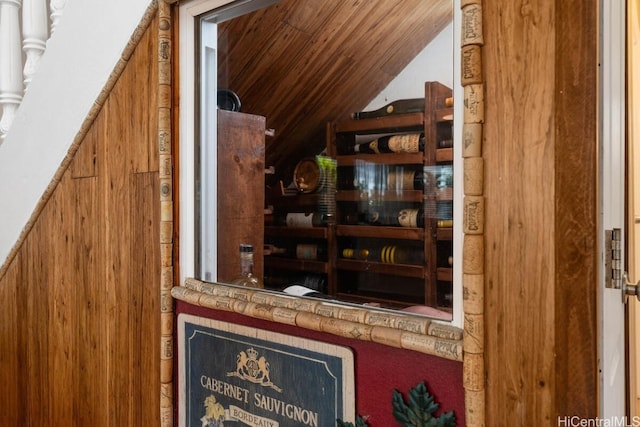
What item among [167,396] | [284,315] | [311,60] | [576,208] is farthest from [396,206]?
[576,208]

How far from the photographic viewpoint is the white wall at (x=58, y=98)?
1.44 metres

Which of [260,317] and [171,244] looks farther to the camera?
[171,244]

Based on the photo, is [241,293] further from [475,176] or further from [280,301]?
[475,176]

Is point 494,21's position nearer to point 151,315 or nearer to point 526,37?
point 526,37

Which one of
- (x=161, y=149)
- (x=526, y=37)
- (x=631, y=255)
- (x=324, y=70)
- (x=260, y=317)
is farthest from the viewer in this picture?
(x=324, y=70)

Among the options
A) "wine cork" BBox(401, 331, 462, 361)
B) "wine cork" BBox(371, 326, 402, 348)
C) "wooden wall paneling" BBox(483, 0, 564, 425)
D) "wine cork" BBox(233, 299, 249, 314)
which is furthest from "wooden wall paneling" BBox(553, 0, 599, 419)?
"wine cork" BBox(233, 299, 249, 314)

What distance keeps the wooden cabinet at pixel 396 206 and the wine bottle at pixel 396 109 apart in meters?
0.02

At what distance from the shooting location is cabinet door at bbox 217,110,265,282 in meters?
1.37

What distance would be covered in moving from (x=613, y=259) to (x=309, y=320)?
55 centimetres

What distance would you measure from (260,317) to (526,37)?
2.47 ft

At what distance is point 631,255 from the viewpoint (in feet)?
3.17

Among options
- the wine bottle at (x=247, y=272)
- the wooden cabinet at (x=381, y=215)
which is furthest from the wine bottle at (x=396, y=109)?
the wine bottle at (x=247, y=272)

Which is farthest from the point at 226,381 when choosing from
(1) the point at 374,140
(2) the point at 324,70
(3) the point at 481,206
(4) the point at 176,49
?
(2) the point at 324,70

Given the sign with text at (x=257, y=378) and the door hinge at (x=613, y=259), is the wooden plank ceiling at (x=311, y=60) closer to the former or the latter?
the sign with text at (x=257, y=378)
